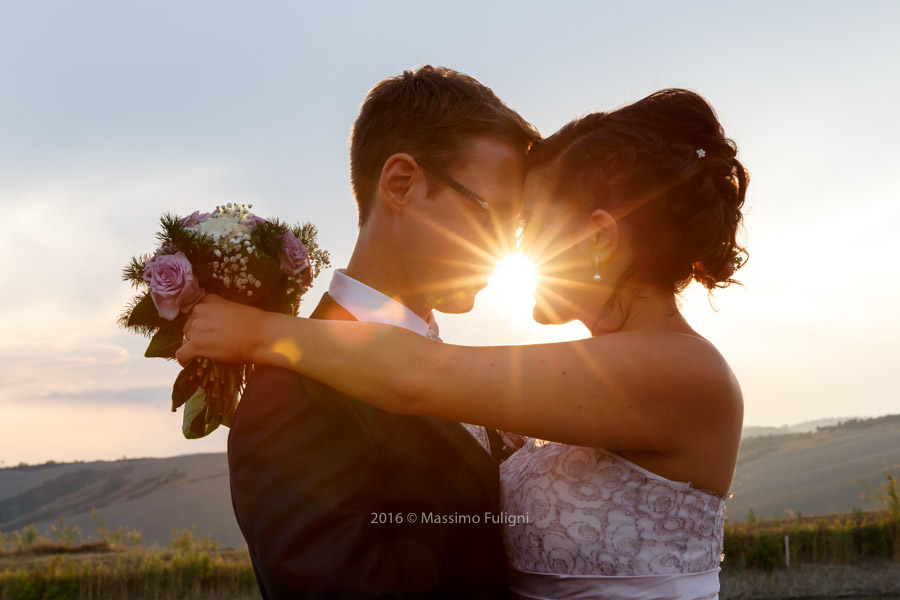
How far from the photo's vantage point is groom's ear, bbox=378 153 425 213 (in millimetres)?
3486

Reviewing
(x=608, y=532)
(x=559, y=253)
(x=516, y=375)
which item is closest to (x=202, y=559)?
(x=608, y=532)

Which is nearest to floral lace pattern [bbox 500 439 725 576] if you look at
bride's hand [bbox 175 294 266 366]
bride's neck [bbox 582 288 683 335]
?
bride's neck [bbox 582 288 683 335]

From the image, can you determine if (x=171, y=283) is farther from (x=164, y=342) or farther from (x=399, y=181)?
(x=399, y=181)

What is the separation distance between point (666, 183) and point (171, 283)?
6.62 feet

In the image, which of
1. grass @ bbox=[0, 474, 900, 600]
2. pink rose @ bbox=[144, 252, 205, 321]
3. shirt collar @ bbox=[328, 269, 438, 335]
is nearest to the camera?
pink rose @ bbox=[144, 252, 205, 321]

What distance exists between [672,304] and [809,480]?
65.2 meters

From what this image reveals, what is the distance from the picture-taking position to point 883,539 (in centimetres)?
1587

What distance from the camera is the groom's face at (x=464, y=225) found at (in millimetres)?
3461

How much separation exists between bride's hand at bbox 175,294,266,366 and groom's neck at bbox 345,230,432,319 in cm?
55

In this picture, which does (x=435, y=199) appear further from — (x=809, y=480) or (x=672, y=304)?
(x=809, y=480)

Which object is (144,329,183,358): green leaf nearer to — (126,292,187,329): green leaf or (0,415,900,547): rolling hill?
(126,292,187,329): green leaf

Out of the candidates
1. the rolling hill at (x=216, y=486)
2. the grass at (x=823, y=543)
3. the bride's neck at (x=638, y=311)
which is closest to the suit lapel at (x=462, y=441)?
the bride's neck at (x=638, y=311)

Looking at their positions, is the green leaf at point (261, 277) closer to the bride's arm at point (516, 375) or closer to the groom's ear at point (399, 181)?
the bride's arm at point (516, 375)

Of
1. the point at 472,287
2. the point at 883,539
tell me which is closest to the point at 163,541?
the point at 883,539
